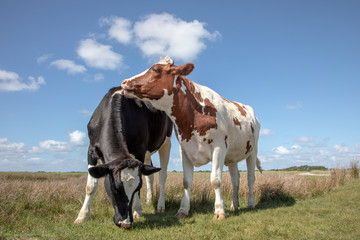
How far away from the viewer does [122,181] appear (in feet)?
16.7

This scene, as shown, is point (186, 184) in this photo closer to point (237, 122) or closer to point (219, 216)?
point (219, 216)

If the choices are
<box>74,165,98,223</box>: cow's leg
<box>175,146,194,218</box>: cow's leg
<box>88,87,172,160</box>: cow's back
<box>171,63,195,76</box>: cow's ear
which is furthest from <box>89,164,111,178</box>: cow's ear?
<box>171,63,195,76</box>: cow's ear

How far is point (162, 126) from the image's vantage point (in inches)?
350

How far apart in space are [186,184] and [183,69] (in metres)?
2.85

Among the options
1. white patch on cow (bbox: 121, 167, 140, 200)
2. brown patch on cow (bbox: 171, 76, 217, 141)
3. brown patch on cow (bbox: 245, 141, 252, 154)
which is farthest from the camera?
brown patch on cow (bbox: 245, 141, 252, 154)

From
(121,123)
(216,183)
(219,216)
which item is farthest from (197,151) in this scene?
(121,123)

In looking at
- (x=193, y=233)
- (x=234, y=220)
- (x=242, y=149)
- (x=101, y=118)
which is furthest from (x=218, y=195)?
(x=101, y=118)

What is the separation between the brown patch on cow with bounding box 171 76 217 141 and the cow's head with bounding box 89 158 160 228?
1896 millimetres

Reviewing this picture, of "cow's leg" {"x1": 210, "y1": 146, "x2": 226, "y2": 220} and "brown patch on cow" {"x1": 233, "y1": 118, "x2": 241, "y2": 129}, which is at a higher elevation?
"brown patch on cow" {"x1": 233, "y1": 118, "x2": 241, "y2": 129}

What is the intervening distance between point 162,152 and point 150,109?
7.99ft

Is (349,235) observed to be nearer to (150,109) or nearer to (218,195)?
(218,195)

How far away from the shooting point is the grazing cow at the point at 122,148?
5.18 m

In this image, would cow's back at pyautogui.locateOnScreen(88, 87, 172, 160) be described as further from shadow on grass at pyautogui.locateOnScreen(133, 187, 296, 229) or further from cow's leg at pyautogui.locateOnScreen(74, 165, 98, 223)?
shadow on grass at pyautogui.locateOnScreen(133, 187, 296, 229)

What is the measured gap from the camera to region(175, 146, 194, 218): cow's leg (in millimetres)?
6900
